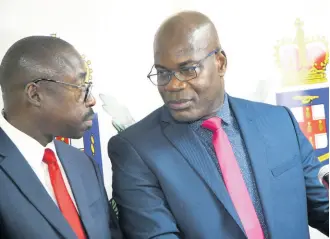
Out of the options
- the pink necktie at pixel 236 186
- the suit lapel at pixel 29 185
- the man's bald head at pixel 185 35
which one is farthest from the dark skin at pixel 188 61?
the suit lapel at pixel 29 185

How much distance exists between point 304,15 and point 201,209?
3.88 feet

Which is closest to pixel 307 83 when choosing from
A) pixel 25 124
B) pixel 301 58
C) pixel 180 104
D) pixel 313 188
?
pixel 301 58

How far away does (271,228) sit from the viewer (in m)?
1.56

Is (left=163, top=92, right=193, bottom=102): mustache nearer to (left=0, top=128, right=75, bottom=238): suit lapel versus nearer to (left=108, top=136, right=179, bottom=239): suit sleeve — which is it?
(left=108, top=136, right=179, bottom=239): suit sleeve

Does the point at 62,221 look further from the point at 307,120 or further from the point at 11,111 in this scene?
the point at 307,120

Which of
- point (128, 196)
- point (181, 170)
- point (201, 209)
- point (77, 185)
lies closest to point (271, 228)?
point (201, 209)

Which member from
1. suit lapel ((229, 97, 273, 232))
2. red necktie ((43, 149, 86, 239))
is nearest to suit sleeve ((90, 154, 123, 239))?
red necktie ((43, 149, 86, 239))

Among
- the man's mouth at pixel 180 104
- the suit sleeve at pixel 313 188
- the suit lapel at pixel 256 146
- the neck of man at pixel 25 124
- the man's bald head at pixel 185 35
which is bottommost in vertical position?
the suit sleeve at pixel 313 188

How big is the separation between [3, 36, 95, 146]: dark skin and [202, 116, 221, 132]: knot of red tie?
44cm

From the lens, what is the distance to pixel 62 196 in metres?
1.43

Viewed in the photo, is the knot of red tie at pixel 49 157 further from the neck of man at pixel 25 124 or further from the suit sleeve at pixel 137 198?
the suit sleeve at pixel 137 198

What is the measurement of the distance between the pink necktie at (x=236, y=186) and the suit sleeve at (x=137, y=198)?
235mm

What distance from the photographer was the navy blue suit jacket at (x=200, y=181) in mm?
1531

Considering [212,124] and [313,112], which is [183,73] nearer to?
[212,124]
